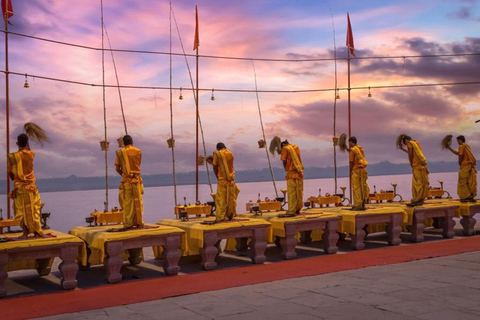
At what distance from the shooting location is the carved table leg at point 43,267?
10.7 metres

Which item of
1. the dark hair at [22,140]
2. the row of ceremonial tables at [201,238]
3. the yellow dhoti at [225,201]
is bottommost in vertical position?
the row of ceremonial tables at [201,238]

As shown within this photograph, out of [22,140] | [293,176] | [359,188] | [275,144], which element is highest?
[275,144]

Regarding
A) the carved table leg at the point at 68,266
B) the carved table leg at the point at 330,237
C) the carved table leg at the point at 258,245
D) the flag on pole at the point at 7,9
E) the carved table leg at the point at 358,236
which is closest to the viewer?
the carved table leg at the point at 68,266

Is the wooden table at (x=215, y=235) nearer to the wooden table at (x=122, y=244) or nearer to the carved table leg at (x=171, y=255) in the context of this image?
the wooden table at (x=122, y=244)

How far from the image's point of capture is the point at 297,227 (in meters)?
11.8

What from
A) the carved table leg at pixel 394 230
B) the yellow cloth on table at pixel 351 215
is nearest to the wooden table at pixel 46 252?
the yellow cloth on table at pixel 351 215

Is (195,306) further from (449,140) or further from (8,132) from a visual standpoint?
(449,140)

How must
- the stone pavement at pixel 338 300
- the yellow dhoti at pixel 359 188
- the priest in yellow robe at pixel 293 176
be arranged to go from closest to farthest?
the stone pavement at pixel 338 300 → the priest in yellow robe at pixel 293 176 → the yellow dhoti at pixel 359 188

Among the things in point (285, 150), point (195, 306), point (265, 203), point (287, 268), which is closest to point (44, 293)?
point (195, 306)

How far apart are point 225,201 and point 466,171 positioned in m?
7.50

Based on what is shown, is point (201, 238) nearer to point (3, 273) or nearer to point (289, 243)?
point (289, 243)

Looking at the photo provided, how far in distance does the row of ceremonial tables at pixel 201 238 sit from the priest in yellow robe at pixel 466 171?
0.60 m

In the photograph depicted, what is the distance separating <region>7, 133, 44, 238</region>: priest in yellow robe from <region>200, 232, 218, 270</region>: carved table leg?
2862mm

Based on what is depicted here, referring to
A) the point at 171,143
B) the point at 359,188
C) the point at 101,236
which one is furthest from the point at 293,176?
the point at 101,236
